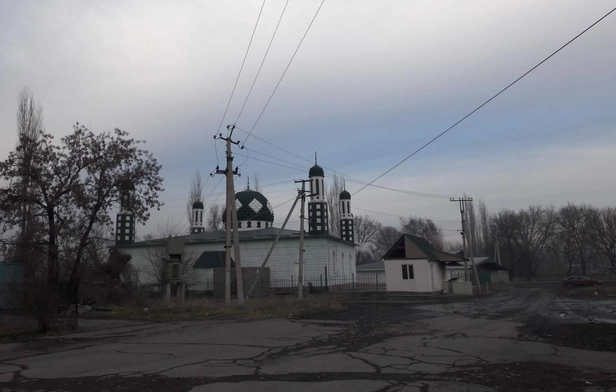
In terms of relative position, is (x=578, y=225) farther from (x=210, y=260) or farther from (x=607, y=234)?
(x=210, y=260)

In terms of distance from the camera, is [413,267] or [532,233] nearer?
[413,267]

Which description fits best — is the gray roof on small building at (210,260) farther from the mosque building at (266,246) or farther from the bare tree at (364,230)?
the bare tree at (364,230)

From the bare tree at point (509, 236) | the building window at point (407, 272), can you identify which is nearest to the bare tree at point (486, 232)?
the bare tree at point (509, 236)

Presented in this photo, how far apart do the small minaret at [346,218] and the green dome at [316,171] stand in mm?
9419

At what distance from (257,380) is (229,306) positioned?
15.0 metres

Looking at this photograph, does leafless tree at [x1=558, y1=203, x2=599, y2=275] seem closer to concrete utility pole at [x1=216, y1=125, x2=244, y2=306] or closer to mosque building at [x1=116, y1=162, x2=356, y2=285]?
mosque building at [x1=116, y1=162, x2=356, y2=285]

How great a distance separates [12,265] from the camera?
72.1ft

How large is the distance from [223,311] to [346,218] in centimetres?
4145

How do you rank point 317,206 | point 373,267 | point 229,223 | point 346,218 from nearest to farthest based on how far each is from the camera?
point 229,223 < point 317,206 < point 346,218 < point 373,267

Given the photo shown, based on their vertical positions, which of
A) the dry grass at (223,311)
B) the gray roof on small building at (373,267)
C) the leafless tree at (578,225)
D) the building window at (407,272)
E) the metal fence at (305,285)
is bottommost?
the dry grass at (223,311)

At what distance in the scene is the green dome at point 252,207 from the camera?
56500mm

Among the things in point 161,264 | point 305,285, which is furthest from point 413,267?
point 161,264

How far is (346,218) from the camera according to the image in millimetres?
61500

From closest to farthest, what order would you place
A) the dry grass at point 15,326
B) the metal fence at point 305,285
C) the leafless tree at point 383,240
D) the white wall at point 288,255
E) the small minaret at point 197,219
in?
1. the dry grass at point 15,326
2. the metal fence at point 305,285
3. the white wall at point 288,255
4. the small minaret at point 197,219
5. the leafless tree at point 383,240
